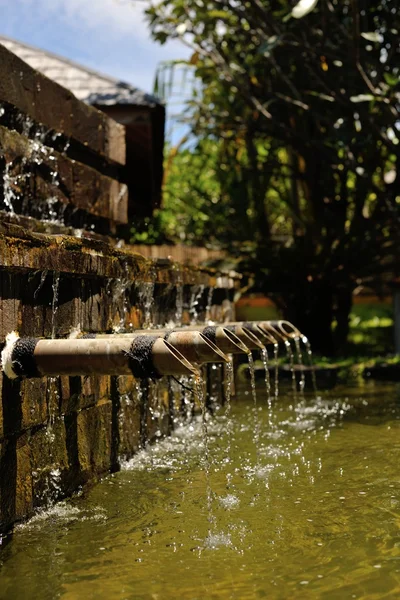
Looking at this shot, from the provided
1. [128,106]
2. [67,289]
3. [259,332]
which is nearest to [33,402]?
[67,289]

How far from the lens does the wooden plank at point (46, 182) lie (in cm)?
529

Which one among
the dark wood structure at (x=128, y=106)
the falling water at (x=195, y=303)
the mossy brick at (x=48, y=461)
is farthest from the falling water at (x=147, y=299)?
the dark wood structure at (x=128, y=106)

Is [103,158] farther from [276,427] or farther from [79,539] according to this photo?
[79,539]

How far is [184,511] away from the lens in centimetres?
382

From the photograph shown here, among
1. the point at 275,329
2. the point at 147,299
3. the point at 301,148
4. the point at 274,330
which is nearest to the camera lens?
the point at 147,299

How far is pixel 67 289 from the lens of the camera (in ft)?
13.3

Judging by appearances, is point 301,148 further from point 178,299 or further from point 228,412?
point 228,412

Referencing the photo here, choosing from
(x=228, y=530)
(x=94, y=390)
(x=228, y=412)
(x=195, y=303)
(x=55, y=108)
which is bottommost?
(x=228, y=530)

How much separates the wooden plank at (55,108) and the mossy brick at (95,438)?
7.84 feet

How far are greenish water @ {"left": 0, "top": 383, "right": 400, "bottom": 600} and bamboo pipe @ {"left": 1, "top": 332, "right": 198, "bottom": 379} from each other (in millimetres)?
763

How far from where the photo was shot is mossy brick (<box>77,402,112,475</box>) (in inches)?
166

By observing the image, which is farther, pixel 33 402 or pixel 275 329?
pixel 275 329

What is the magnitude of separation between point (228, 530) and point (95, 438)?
48.9 inches

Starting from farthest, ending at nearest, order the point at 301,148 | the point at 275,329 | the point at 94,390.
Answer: the point at 301,148
the point at 275,329
the point at 94,390
